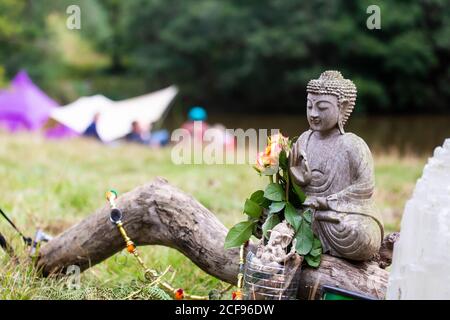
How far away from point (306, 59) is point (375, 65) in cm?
284

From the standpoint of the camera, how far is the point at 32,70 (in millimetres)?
24812

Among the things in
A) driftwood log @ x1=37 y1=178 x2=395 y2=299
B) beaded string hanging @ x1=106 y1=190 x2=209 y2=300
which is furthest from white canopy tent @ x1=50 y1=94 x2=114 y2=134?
beaded string hanging @ x1=106 y1=190 x2=209 y2=300

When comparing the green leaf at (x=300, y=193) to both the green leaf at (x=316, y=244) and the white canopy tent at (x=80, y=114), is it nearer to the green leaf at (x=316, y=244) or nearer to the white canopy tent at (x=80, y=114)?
the green leaf at (x=316, y=244)

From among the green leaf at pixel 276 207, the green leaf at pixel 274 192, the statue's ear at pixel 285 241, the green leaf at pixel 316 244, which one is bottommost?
the green leaf at pixel 316 244

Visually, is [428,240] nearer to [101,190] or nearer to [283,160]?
[283,160]

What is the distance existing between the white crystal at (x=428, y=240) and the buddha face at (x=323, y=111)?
66 cm

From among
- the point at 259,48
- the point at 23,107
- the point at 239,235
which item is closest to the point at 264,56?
the point at 259,48

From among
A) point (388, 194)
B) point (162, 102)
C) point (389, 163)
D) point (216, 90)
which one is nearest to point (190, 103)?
point (216, 90)

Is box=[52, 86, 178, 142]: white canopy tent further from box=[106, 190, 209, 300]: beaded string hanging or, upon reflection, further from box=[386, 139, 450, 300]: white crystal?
box=[386, 139, 450, 300]: white crystal

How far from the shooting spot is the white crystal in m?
2.36

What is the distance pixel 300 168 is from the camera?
3018 mm

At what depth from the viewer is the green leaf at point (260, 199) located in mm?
3068

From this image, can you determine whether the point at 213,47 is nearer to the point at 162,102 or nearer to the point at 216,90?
the point at 216,90

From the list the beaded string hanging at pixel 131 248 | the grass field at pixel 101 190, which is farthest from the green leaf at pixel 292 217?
the grass field at pixel 101 190
